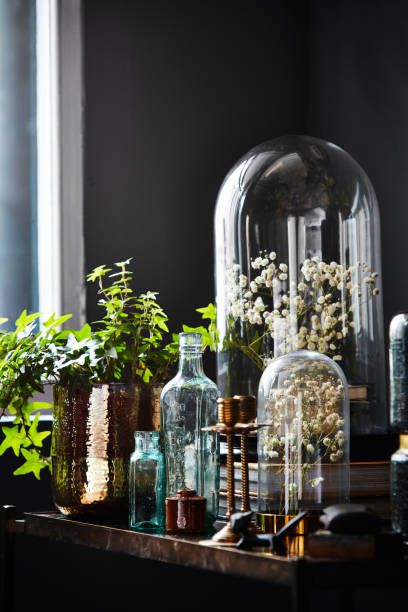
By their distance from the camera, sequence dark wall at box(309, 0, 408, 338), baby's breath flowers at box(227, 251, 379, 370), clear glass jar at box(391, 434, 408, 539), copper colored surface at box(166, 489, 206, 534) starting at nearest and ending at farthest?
1. clear glass jar at box(391, 434, 408, 539)
2. copper colored surface at box(166, 489, 206, 534)
3. baby's breath flowers at box(227, 251, 379, 370)
4. dark wall at box(309, 0, 408, 338)

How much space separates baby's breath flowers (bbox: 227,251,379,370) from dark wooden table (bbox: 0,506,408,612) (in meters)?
0.41

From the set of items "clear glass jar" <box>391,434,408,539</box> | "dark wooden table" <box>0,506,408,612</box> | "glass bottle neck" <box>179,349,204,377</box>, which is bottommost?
"dark wooden table" <box>0,506,408,612</box>

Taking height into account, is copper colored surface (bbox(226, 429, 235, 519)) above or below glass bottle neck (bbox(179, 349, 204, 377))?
below

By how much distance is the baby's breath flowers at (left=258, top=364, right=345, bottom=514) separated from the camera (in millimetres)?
1392

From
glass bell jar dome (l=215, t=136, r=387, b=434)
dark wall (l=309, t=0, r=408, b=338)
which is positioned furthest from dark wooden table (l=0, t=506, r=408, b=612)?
dark wall (l=309, t=0, r=408, b=338)

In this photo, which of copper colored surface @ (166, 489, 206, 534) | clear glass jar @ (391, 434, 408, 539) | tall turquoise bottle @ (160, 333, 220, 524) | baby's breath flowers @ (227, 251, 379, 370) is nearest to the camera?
clear glass jar @ (391, 434, 408, 539)

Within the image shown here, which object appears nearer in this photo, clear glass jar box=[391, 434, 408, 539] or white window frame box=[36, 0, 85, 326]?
clear glass jar box=[391, 434, 408, 539]

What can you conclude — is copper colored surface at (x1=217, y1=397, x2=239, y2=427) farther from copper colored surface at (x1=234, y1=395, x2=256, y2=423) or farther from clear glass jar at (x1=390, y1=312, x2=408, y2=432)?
clear glass jar at (x1=390, y1=312, x2=408, y2=432)

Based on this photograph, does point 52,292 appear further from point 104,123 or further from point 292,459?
point 292,459

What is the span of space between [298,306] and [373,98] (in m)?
0.84

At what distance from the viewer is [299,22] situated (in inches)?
99.2

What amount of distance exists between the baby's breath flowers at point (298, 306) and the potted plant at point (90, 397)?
14 cm

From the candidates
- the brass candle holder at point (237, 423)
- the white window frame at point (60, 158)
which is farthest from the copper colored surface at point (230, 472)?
the white window frame at point (60, 158)

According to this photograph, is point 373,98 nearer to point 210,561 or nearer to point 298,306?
point 298,306
